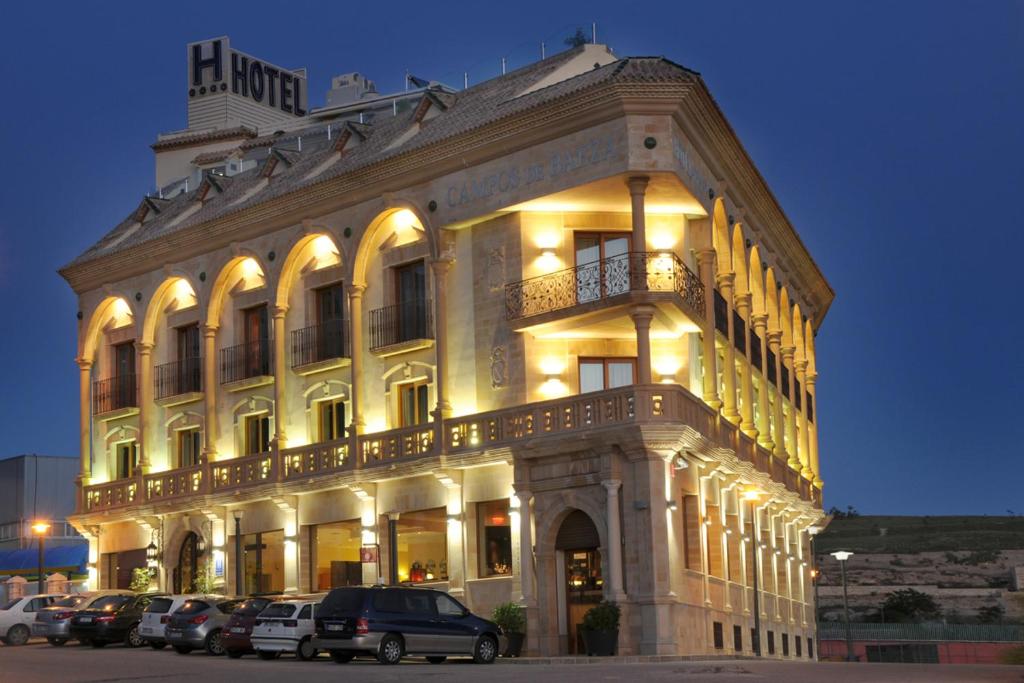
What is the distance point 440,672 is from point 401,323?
17.0 metres

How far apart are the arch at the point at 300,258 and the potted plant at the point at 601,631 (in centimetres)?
1497

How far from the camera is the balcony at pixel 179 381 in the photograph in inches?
1871

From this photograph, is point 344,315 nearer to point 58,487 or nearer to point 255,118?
point 255,118

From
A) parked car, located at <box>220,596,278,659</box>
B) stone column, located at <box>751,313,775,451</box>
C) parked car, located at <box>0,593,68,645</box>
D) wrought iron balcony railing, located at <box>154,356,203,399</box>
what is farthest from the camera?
wrought iron balcony railing, located at <box>154,356,203,399</box>

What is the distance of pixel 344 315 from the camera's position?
43.6 m

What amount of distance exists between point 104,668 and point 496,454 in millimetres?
A: 12472

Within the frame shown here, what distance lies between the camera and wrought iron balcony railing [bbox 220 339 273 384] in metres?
45.7

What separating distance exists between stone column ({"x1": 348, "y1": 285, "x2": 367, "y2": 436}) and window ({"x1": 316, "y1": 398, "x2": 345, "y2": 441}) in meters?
1.49

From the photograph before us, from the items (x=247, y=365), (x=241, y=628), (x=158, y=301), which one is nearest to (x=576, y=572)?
(x=241, y=628)

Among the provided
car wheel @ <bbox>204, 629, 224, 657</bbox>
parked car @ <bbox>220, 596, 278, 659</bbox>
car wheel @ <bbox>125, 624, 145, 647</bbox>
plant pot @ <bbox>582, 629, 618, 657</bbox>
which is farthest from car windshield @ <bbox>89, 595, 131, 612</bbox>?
plant pot @ <bbox>582, 629, 618, 657</bbox>

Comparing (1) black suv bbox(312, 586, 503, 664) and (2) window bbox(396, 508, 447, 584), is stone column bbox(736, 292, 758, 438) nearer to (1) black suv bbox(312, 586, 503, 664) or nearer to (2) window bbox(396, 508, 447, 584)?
(2) window bbox(396, 508, 447, 584)

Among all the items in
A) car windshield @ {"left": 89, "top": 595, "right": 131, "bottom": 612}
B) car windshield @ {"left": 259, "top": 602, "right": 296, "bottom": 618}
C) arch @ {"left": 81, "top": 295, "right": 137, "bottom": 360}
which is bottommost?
car windshield @ {"left": 259, "top": 602, "right": 296, "bottom": 618}

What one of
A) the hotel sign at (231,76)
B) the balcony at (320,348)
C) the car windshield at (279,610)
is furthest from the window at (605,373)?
the hotel sign at (231,76)

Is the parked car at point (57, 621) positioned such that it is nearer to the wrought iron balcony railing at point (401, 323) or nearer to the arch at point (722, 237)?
the wrought iron balcony railing at point (401, 323)
